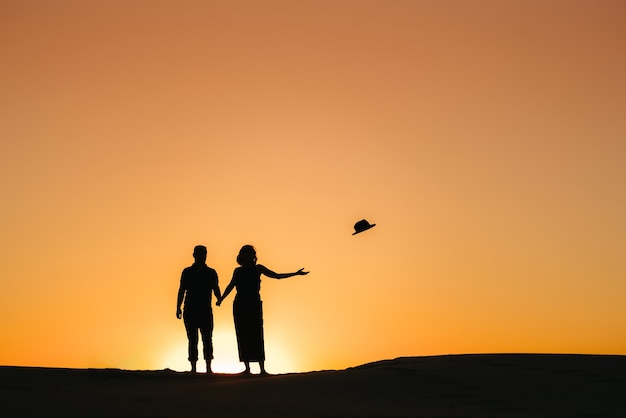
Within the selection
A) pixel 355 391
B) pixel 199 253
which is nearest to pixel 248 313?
pixel 199 253

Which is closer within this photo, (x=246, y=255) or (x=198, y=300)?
(x=246, y=255)

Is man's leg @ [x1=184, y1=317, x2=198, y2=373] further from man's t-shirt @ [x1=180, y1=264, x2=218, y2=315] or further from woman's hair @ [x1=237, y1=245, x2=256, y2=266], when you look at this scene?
woman's hair @ [x1=237, y1=245, x2=256, y2=266]

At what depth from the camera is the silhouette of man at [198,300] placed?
1505 centimetres

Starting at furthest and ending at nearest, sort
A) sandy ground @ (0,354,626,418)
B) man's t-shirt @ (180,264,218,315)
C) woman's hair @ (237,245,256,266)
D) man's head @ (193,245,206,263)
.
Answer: man's t-shirt @ (180,264,218,315) < man's head @ (193,245,206,263) < woman's hair @ (237,245,256,266) < sandy ground @ (0,354,626,418)

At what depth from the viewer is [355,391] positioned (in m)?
11.7

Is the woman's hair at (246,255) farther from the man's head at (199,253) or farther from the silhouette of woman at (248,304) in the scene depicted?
the man's head at (199,253)

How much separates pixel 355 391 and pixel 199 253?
4.28 meters

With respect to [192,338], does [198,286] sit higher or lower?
higher

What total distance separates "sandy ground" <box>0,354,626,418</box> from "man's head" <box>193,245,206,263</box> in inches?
78.7

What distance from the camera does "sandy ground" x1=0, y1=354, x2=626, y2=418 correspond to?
9.55m

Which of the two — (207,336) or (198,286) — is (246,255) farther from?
(207,336)

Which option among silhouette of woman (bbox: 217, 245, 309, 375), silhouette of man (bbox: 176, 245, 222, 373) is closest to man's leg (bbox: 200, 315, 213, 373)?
silhouette of man (bbox: 176, 245, 222, 373)

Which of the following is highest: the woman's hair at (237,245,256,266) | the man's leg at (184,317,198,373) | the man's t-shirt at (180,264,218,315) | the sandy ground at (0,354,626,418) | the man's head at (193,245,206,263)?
the man's head at (193,245,206,263)

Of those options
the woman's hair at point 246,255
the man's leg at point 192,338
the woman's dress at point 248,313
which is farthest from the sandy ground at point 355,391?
the woman's hair at point 246,255
